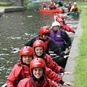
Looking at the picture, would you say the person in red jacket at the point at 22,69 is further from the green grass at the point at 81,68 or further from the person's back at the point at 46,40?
the person's back at the point at 46,40

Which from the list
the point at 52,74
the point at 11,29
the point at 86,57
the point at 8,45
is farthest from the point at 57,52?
the point at 11,29

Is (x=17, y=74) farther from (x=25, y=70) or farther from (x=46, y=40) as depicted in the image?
(x=46, y=40)

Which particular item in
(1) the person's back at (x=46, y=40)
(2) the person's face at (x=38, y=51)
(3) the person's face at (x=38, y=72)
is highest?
(3) the person's face at (x=38, y=72)

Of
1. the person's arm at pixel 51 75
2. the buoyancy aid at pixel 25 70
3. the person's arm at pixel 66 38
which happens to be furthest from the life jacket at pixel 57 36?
the buoyancy aid at pixel 25 70

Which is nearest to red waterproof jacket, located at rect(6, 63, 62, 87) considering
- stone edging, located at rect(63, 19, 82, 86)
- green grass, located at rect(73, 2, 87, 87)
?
green grass, located at rect(73, 2, 87, 87)

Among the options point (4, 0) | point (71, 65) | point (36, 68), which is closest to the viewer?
point (36, 68)

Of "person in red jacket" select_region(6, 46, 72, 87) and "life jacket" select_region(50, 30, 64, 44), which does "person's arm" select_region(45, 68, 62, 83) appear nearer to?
"person in red jacket" select_region(6, 46, 72, 87)

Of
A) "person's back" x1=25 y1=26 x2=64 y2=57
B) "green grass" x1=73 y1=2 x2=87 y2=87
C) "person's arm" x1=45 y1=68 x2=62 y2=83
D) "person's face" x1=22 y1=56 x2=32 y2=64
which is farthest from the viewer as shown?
"person's back" x1=25 y1=26 x2=64 y2=57

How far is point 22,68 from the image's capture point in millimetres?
6379

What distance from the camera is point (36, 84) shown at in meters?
5.41

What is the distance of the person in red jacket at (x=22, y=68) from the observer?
6281 millimetres

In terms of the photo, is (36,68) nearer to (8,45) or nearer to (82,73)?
(82,73)

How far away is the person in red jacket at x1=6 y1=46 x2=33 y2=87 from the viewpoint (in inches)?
247

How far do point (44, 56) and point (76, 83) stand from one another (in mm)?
990
